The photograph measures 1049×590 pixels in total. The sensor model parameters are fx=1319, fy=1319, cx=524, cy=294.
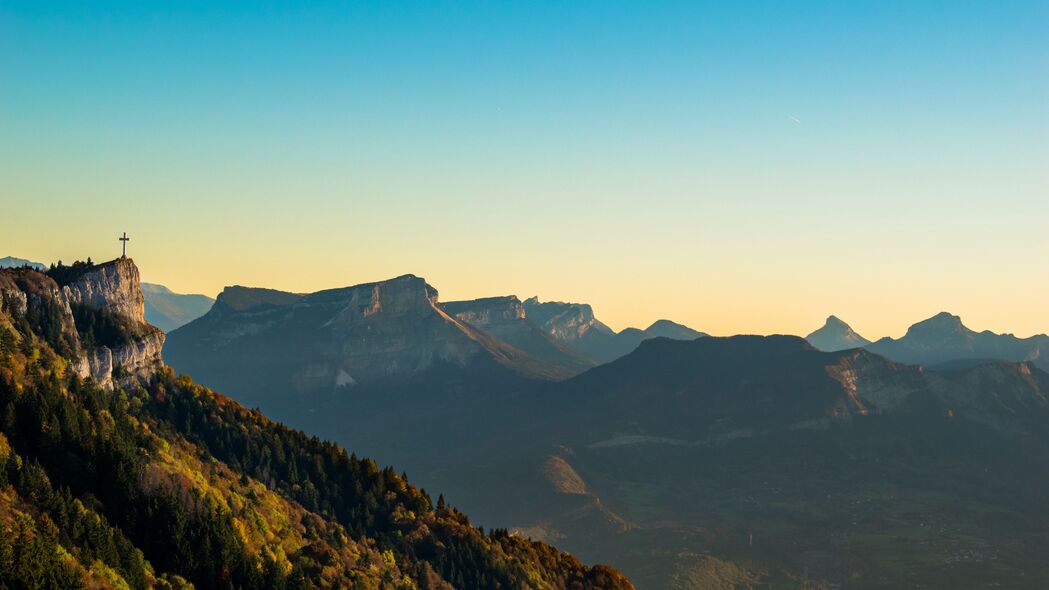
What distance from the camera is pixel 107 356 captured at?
543 feet

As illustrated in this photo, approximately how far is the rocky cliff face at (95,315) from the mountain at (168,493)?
0.28 meters

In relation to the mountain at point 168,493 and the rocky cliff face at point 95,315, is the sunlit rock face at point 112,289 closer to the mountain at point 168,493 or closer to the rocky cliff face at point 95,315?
the rocky cliff face at point 95,315

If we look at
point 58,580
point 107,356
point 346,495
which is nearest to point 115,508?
point 58,580

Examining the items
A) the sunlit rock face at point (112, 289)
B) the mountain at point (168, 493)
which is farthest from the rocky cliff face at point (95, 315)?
the mountain at point (168, 493)

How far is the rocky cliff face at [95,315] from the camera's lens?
160750mm

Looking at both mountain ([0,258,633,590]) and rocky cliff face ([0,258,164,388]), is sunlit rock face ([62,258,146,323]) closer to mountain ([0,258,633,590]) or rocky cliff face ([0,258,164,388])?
rocky cliff face ([0,258,164,388])

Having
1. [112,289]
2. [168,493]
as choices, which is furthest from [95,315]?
[168,493]

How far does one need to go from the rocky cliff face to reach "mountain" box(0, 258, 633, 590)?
0.28 metres

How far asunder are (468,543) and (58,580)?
79271mm

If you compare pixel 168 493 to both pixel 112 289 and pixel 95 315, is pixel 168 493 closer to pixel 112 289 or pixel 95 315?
pixel 95 315

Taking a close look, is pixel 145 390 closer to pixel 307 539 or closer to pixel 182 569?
Result: pixel 307 539

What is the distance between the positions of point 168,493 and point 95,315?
152ft

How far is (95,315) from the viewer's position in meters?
173

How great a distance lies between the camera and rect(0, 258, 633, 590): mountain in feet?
390
